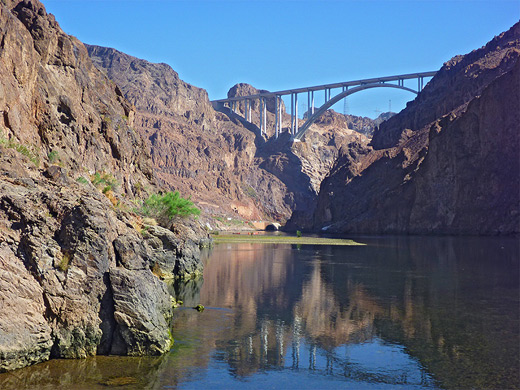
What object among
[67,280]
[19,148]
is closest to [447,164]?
[19,148]

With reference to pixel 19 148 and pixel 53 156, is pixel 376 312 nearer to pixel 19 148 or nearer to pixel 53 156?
pixel 19 148

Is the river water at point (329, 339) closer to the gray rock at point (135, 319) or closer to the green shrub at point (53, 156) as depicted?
the gray rock at point (135, 319)

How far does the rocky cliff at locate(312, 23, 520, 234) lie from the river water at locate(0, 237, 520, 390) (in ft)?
252

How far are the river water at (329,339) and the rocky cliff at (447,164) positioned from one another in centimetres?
7695

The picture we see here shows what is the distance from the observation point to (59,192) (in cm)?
2066

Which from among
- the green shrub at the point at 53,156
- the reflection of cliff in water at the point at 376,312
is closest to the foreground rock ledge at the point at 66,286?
the reflection of cliff in water at the point at 376,312

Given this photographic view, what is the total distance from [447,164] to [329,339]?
111486 mm

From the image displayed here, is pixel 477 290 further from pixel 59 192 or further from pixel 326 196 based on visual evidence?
pixel 326 196

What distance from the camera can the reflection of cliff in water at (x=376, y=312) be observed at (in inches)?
776

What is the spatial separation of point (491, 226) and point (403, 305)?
87775mm

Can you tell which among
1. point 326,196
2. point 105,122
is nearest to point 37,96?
point 105,122

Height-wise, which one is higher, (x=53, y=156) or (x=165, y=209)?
(x=53, y=156)

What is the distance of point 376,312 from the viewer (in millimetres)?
28391

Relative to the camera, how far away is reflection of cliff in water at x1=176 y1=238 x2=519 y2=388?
19.7 metres
